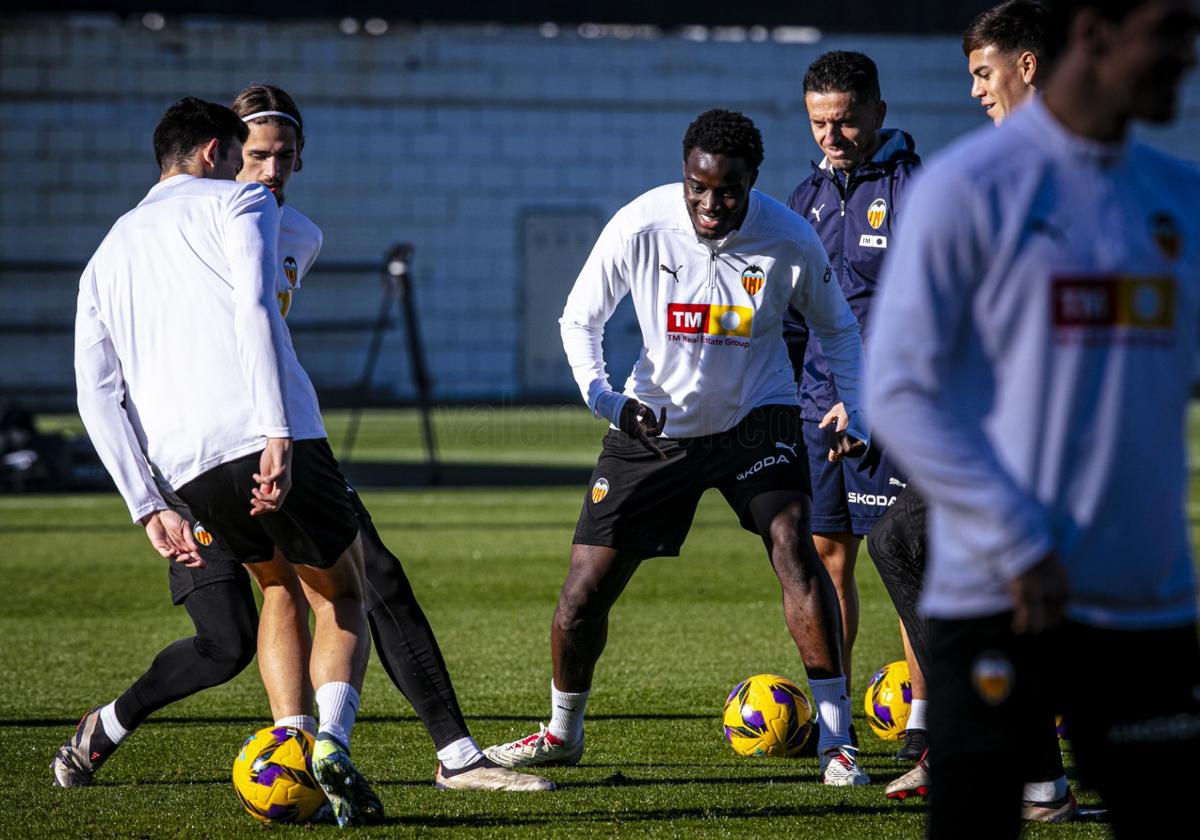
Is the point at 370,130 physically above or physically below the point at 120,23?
below

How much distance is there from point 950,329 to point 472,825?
8.38ft

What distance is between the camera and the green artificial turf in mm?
4484

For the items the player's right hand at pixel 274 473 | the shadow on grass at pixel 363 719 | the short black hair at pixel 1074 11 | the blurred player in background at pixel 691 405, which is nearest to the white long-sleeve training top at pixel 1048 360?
the short black hair at pixel 1074 11

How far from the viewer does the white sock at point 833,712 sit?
504cm

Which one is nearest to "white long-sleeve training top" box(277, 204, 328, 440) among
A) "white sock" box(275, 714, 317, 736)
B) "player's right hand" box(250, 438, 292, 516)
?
"player's right hand" box(250, 438, 292, 516)

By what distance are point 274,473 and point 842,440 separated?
2.05 meters

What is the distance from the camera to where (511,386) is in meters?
30.9

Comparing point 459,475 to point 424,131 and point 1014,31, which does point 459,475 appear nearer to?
point 1014,31

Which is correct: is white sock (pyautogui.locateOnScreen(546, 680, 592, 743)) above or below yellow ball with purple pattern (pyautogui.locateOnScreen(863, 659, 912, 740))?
above

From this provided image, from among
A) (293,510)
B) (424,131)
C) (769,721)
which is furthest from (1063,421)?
(424,131)

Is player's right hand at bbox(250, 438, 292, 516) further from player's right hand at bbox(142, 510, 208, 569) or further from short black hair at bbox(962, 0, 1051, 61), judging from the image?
short black hair at bbox(962, 0, 1051, 61)

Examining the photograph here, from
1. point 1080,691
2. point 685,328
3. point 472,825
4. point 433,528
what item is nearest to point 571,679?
point 472,825

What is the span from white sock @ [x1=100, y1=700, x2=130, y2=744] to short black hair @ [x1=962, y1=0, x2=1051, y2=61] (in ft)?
11.4

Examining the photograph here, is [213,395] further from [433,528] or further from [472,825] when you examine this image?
[433,528]
